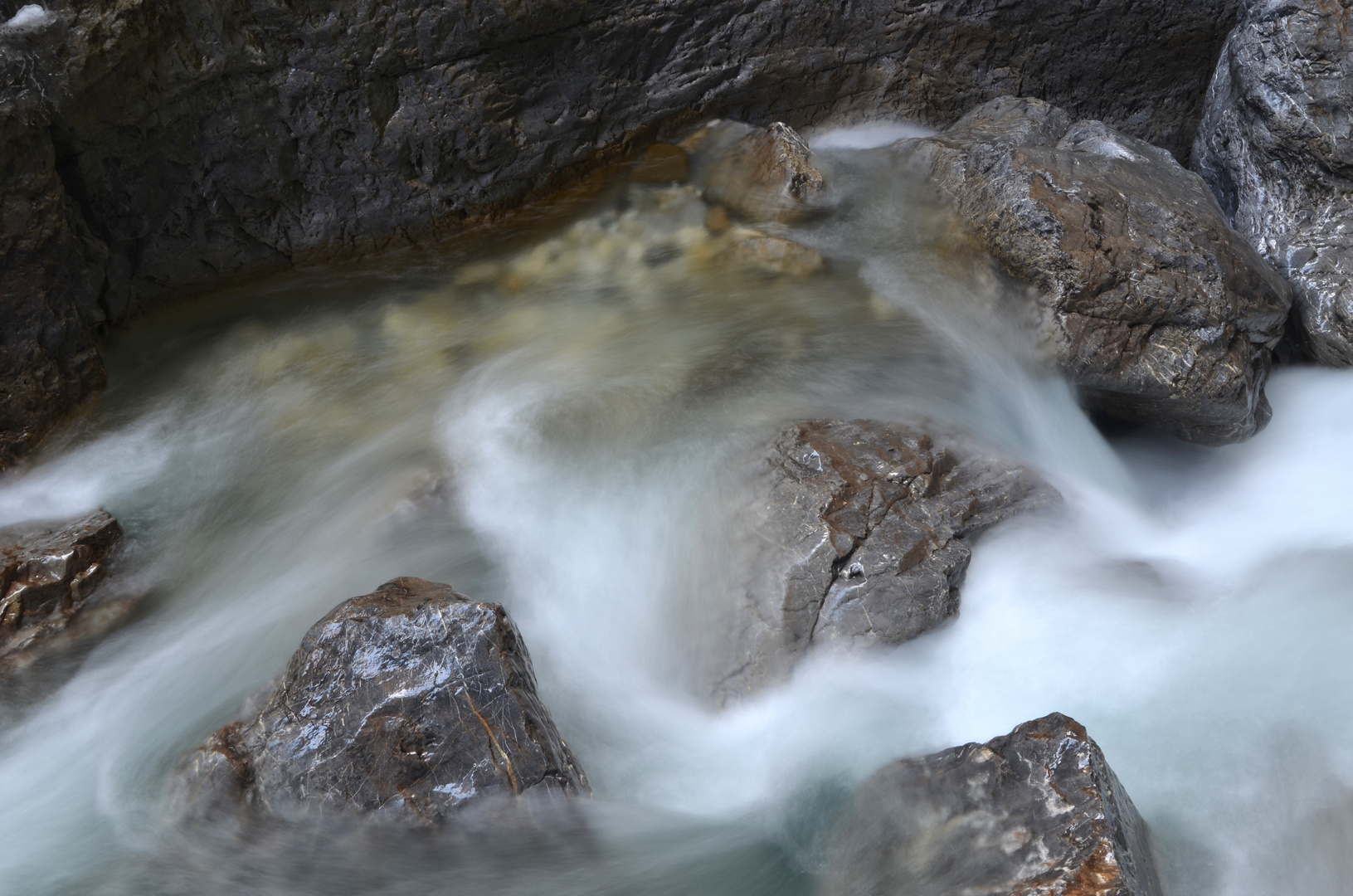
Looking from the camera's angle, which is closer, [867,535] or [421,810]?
[421,810]

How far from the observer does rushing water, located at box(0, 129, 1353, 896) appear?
8.96 ft

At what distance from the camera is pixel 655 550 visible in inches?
141

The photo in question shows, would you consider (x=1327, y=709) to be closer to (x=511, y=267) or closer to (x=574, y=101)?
(x=511, y=267)

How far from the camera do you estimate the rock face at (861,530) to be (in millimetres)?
3350

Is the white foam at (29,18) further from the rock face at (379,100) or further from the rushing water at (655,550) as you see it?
the rushing water at (655,550)

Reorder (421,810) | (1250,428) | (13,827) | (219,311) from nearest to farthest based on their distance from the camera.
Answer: (421,810) → (13,827) → (1250,428) → (219,311)

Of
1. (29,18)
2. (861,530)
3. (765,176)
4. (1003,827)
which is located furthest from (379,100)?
(1003,827)

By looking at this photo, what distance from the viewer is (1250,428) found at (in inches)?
173

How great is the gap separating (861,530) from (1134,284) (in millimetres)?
1682

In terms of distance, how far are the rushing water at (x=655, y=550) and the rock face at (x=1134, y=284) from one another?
0.19 meters

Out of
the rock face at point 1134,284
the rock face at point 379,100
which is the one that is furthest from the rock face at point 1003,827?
the rock face at point 379,100

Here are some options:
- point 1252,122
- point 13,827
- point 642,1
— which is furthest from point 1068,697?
point 642,1

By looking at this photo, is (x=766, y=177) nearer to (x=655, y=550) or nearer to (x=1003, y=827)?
(x=655, y=550)

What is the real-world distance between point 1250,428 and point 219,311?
15.3 feet
